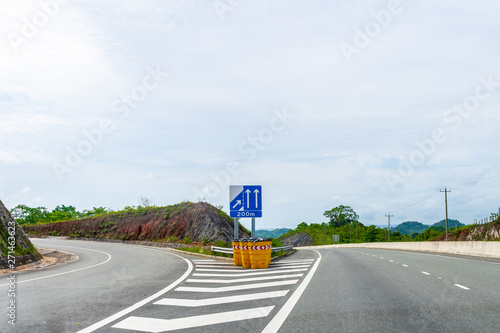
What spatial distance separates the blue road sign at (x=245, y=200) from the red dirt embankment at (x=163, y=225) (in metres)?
25.3

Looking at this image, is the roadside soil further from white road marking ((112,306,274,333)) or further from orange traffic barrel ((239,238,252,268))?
white road marking ((112,306,274,333))

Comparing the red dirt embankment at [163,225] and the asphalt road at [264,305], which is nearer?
the asphalt road at [264,305]

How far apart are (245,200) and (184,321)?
17.8 m

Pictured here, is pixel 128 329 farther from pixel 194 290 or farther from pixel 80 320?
pixel 194 290

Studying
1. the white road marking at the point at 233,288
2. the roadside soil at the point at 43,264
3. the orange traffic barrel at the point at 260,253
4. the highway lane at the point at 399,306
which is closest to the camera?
the highway lane at the point at 399,306

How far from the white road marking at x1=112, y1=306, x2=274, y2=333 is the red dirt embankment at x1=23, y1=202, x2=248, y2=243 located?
138 ft

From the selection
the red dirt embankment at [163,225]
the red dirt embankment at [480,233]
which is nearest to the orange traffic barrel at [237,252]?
the red dirt embankment at [163,225]

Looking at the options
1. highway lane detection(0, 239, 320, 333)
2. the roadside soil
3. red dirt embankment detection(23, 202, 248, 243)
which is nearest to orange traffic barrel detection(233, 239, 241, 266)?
highway lane detection(0, 239, 320, 333)

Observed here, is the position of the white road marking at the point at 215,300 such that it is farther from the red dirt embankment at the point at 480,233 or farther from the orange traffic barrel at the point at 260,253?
the red dirt embankment at the point at 480,233

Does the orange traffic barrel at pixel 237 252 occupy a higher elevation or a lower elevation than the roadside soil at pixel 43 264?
higher

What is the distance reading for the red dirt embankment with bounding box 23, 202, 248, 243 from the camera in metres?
53.2

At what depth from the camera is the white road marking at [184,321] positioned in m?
7.06

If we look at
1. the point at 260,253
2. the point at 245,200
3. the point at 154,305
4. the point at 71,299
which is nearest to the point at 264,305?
the point at 154,305

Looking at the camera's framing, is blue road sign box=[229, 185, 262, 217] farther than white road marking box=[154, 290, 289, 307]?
Yes
